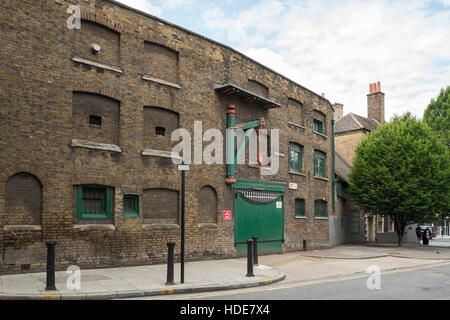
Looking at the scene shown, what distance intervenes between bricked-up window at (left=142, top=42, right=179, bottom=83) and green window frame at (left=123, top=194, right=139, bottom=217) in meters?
4.33

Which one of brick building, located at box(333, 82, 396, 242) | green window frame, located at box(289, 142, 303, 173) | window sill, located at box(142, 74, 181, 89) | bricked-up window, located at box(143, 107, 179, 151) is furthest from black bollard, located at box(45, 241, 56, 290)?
brick building, located at box(333, 82, 396, 242)

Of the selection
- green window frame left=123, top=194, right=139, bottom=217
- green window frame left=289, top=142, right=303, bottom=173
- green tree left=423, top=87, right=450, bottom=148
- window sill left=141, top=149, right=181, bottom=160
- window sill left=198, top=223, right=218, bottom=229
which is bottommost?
window sill left=198, top=223, right=218, bottom=229

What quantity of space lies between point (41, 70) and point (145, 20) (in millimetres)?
4293

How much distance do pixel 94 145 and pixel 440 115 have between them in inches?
1225

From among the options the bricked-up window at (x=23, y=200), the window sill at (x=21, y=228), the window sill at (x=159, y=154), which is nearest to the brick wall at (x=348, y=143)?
the window sill at (x=159, y=154)

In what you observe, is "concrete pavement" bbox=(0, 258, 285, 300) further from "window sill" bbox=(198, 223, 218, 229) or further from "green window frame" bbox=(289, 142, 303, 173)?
"green window frame" bbox=(289, 142, 303, 173)

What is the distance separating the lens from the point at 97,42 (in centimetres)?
1369

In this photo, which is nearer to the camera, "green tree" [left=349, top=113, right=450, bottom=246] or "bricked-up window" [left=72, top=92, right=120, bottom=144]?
"bricked-up window" [left=72, top=92, right=120, bottom=144]

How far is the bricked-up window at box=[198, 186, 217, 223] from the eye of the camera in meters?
16.5

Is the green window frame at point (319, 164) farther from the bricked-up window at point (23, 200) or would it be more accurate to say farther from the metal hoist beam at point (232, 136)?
the bricked-up window at point (23, 200)

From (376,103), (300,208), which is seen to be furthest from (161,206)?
(376,103)

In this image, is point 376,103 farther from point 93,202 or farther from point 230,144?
point 93,202
